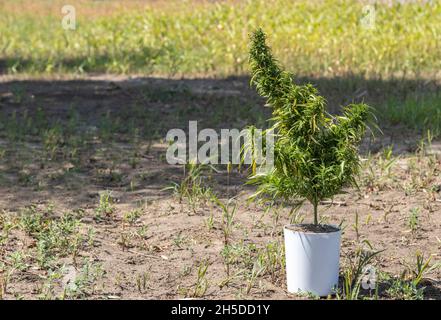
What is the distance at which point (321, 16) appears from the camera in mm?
14594

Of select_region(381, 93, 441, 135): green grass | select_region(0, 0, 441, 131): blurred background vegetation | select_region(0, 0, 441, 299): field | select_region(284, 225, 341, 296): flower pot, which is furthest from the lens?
select_region(0, 0, 441, 131): blurred background vegetation

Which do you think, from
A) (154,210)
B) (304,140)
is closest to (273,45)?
(154,210)

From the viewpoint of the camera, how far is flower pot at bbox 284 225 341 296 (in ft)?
14.8

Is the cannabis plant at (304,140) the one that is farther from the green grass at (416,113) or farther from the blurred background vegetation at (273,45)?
the blurred background vegetation at (273,45)

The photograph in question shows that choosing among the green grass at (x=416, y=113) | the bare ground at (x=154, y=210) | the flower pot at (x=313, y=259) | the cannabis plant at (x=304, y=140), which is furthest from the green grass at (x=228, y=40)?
the flower pot at (x=313, y=259)

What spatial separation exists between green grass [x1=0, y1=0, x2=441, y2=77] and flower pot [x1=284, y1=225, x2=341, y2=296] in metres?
6.93

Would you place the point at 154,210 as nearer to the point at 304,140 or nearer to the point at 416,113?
the point at 304,140

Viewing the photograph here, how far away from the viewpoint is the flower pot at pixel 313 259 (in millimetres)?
4512

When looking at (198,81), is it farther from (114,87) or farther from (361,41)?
(361,41)

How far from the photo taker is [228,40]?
13570 mm

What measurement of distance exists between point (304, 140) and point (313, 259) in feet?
1.96

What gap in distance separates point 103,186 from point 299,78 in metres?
4.84

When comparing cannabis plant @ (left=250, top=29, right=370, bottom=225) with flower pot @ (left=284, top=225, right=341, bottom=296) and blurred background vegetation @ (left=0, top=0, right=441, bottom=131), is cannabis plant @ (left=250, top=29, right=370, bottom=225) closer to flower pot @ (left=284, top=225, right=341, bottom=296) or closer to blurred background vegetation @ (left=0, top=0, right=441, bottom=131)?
flower pot @ (left=284, top=225, right=341, bottom=296)

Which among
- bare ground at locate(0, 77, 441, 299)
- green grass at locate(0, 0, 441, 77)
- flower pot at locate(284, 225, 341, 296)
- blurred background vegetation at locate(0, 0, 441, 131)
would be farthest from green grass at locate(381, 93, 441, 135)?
flower pot at locate(284, 225, 341, 296)
